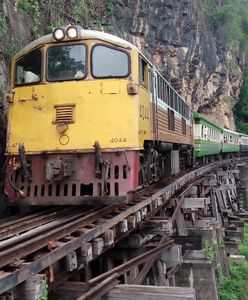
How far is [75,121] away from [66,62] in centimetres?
109

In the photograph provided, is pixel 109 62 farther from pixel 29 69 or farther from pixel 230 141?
pixel 230 141

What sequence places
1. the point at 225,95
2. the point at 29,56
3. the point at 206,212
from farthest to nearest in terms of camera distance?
the point at 225,95
the point at 206,212
the point at 29,56

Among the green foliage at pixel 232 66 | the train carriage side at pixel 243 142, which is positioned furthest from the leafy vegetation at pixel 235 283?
the green foliage at pixel 232 66

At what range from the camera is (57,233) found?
→ 201 inches

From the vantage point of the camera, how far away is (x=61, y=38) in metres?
7.39

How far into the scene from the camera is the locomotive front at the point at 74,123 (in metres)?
6.95

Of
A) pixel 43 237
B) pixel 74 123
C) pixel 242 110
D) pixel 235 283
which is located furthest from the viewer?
pixel 242 110

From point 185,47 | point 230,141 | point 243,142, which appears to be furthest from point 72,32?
point 243,142

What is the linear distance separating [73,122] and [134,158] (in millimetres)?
1177

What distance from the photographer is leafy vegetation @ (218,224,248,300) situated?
10.9m

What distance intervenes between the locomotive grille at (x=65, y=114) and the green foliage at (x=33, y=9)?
18.4ft

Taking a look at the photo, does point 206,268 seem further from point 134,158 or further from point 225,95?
point 225,95

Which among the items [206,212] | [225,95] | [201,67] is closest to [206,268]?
[206,212]

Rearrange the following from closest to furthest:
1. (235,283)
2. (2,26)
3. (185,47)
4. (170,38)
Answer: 1. (2,26)
2. (235,283)
3. (170,38)
4. (185,47)
